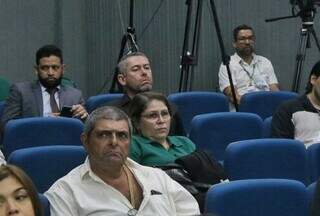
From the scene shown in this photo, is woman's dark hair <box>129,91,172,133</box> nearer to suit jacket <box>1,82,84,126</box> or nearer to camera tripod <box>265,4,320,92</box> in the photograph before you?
suit jacket <box>1,82,84,126</box>

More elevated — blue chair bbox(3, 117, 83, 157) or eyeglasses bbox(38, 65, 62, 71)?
eyeglasses bbox(38, 65, 62, 71)

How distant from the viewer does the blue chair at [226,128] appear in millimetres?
5684

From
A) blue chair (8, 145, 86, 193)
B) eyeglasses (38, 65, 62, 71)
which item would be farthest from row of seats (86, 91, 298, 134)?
blue chair (8, 145, 86, 193)

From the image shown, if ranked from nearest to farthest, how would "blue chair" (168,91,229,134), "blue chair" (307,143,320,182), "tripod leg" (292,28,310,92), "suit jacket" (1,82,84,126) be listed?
"blue chair" (307,143,320,182), "suit jacket" (1,82,84,126), "blue chair" (168,91,229,134), "tripod leg" (292,28,310,92)

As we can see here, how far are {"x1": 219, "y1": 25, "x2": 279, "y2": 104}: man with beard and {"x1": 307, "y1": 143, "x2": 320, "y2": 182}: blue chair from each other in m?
3.03

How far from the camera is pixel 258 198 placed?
3.98 m

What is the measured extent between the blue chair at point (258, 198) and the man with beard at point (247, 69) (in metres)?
4.06

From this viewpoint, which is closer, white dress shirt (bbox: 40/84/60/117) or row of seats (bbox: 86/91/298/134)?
white dress shirt (bbox: 40/84/60/117)

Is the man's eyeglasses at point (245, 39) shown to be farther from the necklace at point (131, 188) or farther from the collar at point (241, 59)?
the necklace at point (131, 188)

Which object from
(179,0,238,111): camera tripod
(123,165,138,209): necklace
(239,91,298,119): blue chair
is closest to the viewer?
(123,165,138,209): necklace

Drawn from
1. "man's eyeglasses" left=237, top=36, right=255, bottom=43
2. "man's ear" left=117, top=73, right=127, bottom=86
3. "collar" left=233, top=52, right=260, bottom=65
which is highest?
"man's eyeglasses" left=237, top=36, right=255, bottom=43

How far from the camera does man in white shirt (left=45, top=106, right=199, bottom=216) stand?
3.94 m

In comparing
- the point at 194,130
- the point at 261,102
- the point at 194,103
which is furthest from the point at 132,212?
the point at 261,102

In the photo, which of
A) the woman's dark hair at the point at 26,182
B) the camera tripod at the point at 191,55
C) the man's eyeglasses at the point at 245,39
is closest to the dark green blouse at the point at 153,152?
the woman's dark hair at the point at 26,182
